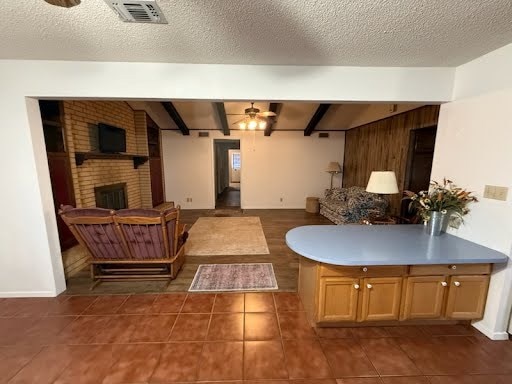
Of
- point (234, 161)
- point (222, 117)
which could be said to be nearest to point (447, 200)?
point (222, 117)

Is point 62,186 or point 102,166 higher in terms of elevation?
point 102,166

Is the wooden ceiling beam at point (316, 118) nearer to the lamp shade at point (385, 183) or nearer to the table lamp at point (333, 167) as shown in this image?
the table lamp at point (333, 167)

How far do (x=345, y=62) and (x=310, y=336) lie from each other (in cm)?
251

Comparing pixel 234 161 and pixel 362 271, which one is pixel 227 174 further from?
pixel 362 271

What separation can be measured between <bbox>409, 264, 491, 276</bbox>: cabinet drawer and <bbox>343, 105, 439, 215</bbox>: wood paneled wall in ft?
8.12

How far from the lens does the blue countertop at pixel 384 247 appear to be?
1709 millimetres

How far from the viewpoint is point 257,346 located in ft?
5.98

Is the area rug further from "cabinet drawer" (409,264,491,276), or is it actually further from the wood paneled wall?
the wood paneled wall

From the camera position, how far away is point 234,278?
284 centimetres

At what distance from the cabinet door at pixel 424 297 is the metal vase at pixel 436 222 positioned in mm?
503

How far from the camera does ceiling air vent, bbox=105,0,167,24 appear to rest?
4.21ft

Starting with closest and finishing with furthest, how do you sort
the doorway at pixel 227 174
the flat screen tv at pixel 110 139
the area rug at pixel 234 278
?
the area rug at pixel 234 278, the flat screen tv at pixel 110 139, the doorway at pixel 227 174

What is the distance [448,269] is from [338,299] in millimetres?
928

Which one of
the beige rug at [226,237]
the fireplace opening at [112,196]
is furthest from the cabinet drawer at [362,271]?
the fireplace opening at [112,196]
